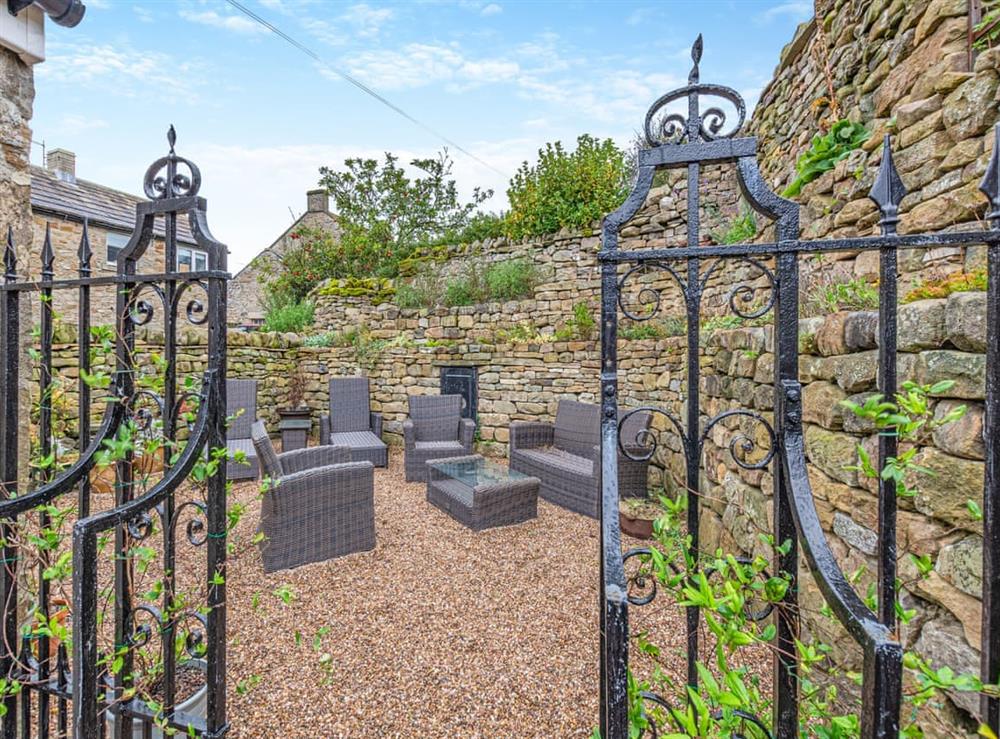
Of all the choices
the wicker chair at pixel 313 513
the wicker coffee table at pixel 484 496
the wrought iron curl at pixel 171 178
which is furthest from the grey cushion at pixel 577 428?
the wrought iron curl at pixel 171 178

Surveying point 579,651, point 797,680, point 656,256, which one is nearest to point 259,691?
point 579,651

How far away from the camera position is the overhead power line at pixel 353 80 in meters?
6.28

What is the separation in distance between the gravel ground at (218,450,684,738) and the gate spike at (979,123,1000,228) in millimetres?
1740

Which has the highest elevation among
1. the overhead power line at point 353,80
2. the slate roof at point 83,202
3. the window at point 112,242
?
the overhead power line at point 353,80

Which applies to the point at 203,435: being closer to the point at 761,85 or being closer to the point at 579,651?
the point at 579,651

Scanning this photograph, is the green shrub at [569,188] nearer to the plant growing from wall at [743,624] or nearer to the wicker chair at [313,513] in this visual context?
the wicker chair at [313,513]

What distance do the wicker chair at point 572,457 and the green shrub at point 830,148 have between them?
2.54 metres

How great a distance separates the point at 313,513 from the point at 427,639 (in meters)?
1.39

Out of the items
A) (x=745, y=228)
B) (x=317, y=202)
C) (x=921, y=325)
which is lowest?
(x=921, y=325)

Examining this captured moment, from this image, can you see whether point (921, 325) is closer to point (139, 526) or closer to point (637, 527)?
point (139, 526)

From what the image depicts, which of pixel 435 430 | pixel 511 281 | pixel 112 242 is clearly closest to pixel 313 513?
pixel 435 430

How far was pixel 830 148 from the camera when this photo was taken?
363 cm

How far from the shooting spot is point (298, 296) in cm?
1186

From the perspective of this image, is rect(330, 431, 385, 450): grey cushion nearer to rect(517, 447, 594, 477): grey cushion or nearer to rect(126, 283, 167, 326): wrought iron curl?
rect(517, 447, 594, 477): grey cushion
